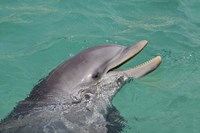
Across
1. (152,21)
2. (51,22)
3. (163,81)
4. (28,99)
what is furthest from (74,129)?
(152,21)

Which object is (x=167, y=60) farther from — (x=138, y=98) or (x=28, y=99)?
(x=28, y=99)

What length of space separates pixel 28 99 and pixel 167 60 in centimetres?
493

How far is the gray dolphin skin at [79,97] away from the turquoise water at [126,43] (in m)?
1.11

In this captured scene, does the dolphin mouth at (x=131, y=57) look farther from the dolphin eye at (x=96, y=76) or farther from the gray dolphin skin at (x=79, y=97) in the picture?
the dolphin eye at (x=96, y=76)

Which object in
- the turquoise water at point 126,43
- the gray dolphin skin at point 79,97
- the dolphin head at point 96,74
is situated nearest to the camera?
the gray dolphin skin at point 79,97

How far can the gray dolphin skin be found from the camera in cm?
570

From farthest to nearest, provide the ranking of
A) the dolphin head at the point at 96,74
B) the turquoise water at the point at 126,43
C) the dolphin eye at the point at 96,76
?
the turquoise water at the point at 126,43, the dolphin eye at the point at 96,76, the dolphin head at the point at 96,74

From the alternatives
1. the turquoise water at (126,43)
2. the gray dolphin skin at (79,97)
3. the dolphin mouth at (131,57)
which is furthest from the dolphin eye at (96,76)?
the turquoise water at (126,43)

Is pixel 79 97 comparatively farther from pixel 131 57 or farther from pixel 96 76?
pixel 131 57

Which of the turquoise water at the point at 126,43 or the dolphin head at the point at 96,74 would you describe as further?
the turquoise water at the point at 126,43

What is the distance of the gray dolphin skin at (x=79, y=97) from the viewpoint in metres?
5.70

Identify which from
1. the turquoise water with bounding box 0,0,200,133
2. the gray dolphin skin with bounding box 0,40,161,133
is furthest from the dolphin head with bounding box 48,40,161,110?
the turquoise water with bounding box 0,0,200,133

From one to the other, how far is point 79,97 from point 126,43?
4975 mm

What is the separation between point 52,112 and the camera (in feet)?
19.2
